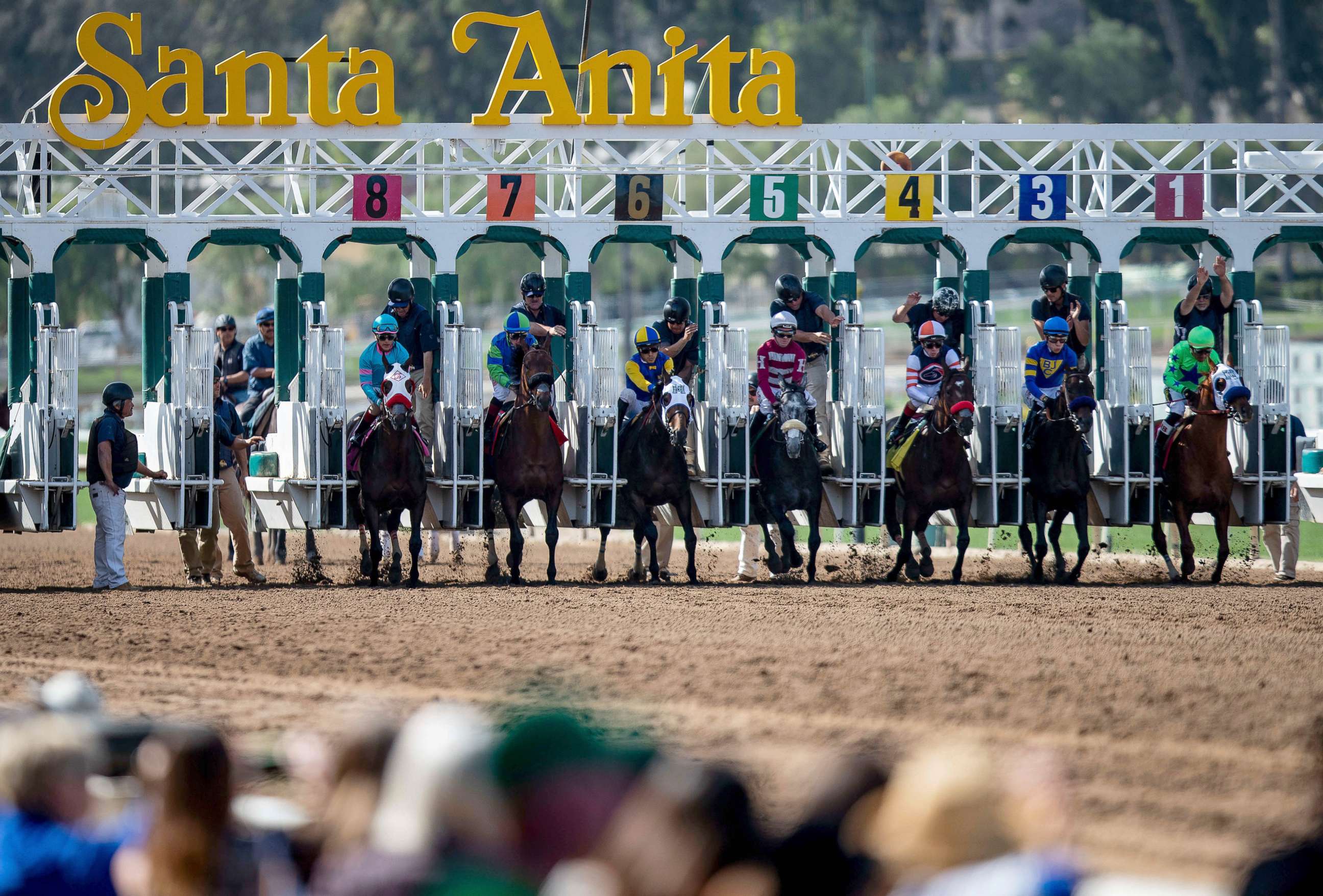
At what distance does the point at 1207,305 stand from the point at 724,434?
143 inches

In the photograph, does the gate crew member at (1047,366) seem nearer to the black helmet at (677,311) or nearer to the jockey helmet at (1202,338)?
the jockey helmet at (1202,338)

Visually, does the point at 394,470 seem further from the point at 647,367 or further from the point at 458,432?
the point at 647,367

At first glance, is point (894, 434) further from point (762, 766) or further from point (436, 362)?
point (762, 766)

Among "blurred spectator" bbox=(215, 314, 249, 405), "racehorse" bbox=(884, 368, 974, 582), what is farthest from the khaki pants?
"racehorse" bbox=(884, 368, 974, 582)

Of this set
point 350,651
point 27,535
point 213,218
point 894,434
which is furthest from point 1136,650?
point 27,535

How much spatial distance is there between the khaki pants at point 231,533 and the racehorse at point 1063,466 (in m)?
5.47

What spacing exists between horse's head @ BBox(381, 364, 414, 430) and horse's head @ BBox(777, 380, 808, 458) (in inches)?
99.7

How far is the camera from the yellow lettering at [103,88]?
A: 1352cm

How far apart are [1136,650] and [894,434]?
463 centimetres

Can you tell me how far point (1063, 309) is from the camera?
1327 cm

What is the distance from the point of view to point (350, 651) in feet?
28.9

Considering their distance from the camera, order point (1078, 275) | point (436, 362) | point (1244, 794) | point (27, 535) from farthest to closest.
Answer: point (27, 535) → point (1078, 275) → point (436, 362) → point (1244, 794)

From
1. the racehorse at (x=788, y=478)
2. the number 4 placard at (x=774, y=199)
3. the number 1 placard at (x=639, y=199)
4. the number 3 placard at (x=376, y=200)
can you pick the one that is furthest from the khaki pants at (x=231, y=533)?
the number 4 placard at (x=774, y=199)

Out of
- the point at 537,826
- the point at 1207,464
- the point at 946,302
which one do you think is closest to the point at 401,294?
the point at 946,302
